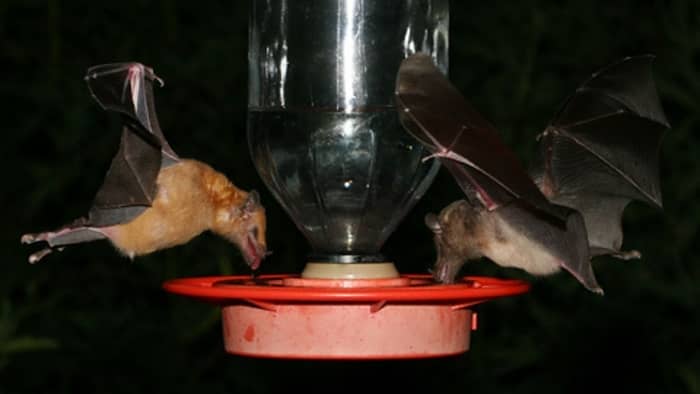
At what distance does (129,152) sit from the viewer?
135 inches

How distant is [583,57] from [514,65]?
1.58 ft

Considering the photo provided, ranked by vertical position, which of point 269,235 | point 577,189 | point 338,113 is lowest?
point 269,235

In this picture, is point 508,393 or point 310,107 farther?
point 508,393

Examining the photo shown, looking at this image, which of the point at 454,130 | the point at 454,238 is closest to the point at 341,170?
the point at 454,238

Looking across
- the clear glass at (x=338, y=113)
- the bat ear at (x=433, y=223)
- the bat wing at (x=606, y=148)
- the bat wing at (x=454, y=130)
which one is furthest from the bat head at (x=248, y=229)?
the bat wing at (x=454, y=130)

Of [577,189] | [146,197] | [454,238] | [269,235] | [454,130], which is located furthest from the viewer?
[269,235]

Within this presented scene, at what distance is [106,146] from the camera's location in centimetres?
684

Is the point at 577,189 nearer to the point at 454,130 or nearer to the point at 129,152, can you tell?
the point at 454,130

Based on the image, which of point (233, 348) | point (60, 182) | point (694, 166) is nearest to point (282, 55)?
point (233, 348)

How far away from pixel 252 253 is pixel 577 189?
3.20 feet

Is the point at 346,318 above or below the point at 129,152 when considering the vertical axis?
below

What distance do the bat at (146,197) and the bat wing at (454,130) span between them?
2.44 feet

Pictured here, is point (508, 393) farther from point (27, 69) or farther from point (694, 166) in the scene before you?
point (27, 69)

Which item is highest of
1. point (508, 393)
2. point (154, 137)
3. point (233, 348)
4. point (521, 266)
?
point (154, 137)
